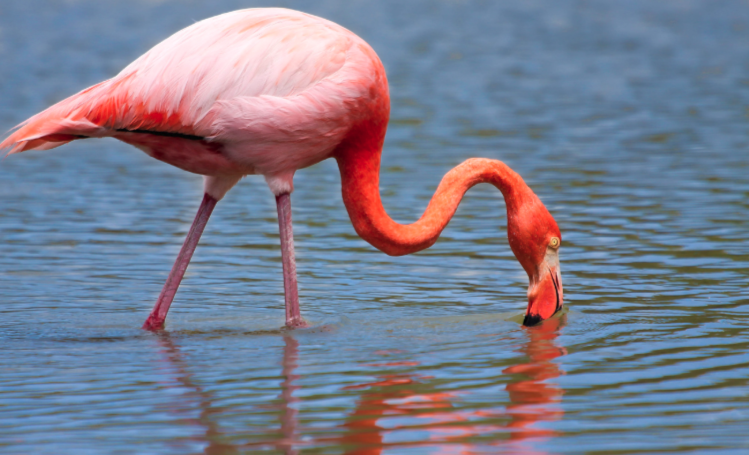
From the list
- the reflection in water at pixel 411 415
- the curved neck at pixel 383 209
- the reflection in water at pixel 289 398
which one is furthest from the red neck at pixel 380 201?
the reflection in water at pixel 411 415

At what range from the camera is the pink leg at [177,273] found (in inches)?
252

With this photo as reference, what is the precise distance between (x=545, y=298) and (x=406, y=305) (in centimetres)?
100

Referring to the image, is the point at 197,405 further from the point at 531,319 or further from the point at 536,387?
the point at 531,319

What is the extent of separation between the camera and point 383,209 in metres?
6.30

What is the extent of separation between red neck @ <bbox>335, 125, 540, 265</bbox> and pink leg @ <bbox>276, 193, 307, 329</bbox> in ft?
1.26

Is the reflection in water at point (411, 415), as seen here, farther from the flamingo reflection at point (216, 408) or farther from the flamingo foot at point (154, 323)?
the flamingo foot at point (154, 323)

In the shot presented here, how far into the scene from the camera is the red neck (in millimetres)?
6328

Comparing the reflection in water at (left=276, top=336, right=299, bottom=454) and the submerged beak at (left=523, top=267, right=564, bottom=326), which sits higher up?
the submerged beak at (left=523, top=267, right=564, bottom=326)

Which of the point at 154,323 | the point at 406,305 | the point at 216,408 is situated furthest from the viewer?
the point at 406,305

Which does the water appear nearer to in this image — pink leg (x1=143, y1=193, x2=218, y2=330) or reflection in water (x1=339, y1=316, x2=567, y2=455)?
reflection in water (x1=339, y1=316, x2=567, y2=455)

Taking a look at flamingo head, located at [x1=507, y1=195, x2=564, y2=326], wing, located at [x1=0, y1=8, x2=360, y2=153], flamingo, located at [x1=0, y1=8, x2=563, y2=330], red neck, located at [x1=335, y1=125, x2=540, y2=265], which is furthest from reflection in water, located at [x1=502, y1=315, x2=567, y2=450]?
wing, located at [x1=0, y1=8, x2=360, y2=153]

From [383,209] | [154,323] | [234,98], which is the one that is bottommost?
[154,323]

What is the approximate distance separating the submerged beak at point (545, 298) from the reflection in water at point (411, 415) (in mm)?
660

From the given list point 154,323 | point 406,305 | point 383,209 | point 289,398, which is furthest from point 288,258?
point 289,398
